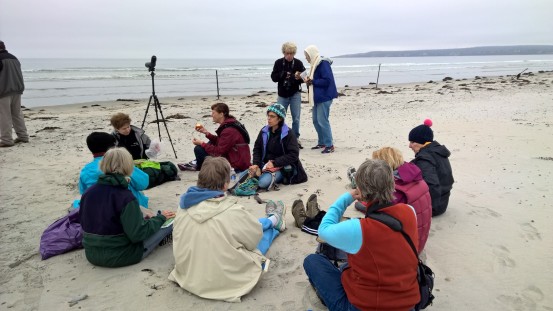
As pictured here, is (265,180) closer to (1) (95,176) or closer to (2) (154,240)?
(2) (154,240)

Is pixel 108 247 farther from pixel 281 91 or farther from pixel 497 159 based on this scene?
pixel 497 159

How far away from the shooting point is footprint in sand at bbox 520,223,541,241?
11.7 ft

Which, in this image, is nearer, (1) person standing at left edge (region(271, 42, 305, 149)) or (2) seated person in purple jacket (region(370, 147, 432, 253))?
(2) seated person in purple jacket (region(370, 147, 432, 253))

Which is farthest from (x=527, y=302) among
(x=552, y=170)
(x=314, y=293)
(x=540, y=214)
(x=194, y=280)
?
(x=552, y=170)

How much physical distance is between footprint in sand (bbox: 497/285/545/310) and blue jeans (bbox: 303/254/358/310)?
1240mm

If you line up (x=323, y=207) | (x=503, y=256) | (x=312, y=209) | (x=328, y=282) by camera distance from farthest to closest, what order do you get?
1. (x=323, y=207)
2. (x=312, y=209)
3. (x=503, y=256)
4. (x=328, y=282)

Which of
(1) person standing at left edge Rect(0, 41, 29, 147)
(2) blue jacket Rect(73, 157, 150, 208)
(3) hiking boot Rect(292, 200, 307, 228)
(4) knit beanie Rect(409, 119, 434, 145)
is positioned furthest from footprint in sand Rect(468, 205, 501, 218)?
(1) person standing at left edge Rect(0, 41, 29, 147)

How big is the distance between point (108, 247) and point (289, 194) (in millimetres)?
2375

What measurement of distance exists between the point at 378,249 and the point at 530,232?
8.40 ft

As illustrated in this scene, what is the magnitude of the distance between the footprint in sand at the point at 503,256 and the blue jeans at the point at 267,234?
197 centimetres

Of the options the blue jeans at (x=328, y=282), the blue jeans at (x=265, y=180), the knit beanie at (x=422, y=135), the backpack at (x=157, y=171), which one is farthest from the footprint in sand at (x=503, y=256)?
the backpack at (x=157, y=171)

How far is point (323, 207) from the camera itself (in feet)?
14.5

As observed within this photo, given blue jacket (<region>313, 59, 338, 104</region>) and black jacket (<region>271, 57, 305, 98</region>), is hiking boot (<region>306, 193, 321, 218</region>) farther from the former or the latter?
black jacket (<region>271, 57, 305, 98</region>)

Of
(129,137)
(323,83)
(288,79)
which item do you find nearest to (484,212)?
(323,83)
